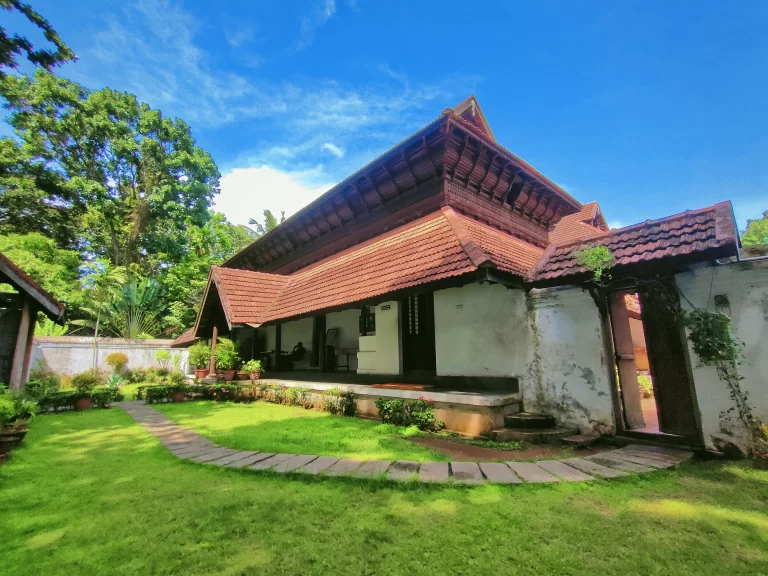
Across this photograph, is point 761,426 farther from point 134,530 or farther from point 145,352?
point 145,352

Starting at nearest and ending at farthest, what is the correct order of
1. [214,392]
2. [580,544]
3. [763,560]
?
[763,560], [580,544], [214,392]

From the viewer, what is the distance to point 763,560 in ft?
7.07

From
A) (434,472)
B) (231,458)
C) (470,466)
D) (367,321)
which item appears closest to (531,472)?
(470,466)

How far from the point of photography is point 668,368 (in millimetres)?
4891

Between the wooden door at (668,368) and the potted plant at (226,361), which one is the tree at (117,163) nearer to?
the potted plant at (226,361)

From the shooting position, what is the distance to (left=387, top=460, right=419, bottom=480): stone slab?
11.5 ft

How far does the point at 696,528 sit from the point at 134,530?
4.25m

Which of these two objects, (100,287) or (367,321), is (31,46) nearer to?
(367,321)

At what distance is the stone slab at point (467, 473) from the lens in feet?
11.2

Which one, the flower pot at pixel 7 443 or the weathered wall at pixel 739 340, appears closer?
the weathered wall at pixel 739 340

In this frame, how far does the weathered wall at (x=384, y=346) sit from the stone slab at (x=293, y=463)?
4.03 m

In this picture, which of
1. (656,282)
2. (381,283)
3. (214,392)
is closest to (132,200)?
(214,392)

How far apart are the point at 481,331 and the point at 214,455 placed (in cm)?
476

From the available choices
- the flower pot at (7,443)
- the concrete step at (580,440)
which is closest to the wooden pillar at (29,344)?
the flower pot at (7,443)
